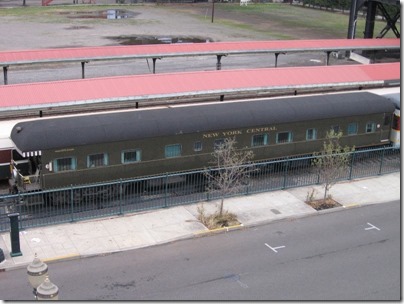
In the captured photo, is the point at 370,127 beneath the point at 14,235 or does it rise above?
above

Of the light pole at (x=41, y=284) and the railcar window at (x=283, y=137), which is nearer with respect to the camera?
the light pole at (x=41, y=284)

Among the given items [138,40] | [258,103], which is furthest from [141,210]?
[138,40]

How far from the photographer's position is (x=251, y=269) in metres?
19.5

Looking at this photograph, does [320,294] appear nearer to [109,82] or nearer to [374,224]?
[374,224]

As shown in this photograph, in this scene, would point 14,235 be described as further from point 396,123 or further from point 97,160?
point 396,123

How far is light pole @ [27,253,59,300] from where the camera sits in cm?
1161

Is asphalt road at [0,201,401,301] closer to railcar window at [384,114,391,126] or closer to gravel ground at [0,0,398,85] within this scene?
railcar window at [384,114,391,126]

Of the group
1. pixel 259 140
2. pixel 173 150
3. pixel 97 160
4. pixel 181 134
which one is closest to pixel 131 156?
pixel 97 160

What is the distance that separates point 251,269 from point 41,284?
29.2 feet

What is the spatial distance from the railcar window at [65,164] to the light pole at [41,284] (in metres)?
10.5

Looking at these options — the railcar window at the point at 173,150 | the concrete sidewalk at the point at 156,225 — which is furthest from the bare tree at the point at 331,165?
the railcar window at the point at 173,150

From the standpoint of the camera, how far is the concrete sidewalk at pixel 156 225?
792 inches

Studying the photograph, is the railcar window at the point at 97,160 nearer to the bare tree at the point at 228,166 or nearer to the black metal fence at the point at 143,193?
the black metal fence at the point at 143,193

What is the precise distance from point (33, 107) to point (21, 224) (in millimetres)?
6378
